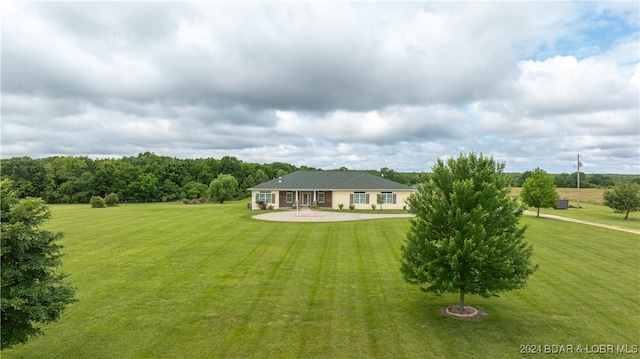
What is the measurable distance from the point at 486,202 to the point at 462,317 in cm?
401

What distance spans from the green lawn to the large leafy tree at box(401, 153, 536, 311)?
5.22 ft

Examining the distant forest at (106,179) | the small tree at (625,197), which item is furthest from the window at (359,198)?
the small tree at (625,197)

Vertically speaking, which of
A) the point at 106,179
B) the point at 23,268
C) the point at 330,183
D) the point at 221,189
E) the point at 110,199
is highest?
the point at 106,179

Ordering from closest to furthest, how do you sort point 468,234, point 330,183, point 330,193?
point 468,234, point 330,193, point 330,183

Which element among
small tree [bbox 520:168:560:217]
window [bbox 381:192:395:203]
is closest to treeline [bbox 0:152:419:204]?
window [bbox 381:192:395:203]

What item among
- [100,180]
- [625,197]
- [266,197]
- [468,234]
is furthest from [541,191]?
[100,180]

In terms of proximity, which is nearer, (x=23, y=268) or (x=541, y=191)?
(x=23, y=268)

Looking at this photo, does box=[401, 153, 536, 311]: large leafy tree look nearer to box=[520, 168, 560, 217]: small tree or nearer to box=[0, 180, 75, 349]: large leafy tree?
box=[0, 180, 75, 349]: large leafy tree

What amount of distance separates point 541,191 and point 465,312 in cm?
3157

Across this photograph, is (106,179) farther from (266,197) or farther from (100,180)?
(266,197)

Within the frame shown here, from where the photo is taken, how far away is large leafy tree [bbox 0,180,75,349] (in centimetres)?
720

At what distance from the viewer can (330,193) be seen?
45.6 meters

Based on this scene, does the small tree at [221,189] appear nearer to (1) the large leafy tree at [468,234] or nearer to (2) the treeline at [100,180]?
(2) the treeline at [100,180]

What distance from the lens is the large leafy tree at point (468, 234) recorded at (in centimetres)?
1027
